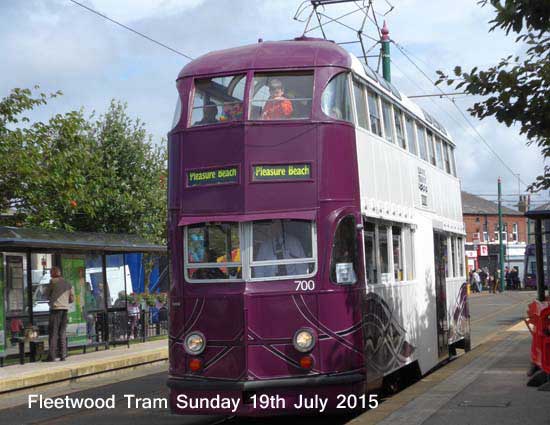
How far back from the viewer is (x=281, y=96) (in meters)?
10.8

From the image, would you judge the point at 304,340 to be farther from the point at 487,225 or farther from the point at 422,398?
the point at 487,225

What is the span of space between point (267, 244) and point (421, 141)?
6.04 meters

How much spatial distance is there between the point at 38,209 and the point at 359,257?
14587mm

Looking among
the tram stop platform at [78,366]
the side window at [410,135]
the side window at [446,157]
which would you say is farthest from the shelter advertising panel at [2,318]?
the side window at [446,157]

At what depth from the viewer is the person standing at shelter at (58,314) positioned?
63.7 ft

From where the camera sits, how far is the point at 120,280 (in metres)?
25.0

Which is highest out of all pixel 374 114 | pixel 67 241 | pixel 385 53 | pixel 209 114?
pixel 385 53

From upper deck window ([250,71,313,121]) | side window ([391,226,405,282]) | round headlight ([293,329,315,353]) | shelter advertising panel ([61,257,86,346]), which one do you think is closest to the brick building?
shelter advertising panel ([61,257,86,346])

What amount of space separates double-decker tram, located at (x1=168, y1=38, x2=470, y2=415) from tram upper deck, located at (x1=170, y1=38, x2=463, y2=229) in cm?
1

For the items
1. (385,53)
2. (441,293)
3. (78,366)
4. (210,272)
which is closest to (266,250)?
(210,272)

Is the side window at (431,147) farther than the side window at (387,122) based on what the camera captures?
Yes

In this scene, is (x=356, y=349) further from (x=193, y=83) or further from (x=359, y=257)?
(x=193, y=83)

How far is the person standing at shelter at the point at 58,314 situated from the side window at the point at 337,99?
10127 millimetres

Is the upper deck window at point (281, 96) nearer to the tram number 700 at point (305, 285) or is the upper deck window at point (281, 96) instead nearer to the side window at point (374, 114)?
the side window at point (374, 114)
